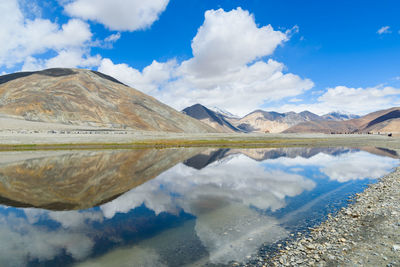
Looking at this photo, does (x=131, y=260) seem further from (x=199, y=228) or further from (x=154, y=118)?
(x=154, y=118)

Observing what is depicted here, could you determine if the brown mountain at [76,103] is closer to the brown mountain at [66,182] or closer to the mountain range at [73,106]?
the mountain range at [73,106]

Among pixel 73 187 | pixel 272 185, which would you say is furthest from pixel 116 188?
pixel 272 185

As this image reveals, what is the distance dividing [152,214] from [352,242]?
477 inches

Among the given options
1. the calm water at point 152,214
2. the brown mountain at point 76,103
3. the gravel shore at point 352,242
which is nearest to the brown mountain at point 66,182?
the calm water at point 152,214

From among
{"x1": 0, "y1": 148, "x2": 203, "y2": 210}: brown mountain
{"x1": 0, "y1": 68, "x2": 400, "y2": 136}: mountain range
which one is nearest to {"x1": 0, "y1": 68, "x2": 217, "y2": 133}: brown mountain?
{"x1": 0, "y1": 68, "x2": 400, "y2": 136}: mountain range

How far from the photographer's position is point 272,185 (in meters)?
25.5

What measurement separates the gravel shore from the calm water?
1213 millimetres

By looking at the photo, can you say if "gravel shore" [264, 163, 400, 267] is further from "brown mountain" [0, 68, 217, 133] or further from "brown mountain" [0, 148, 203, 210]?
"brown mountain" [0, 68, 217, 133]

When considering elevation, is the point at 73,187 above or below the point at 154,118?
below

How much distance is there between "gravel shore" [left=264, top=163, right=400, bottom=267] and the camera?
9508mm

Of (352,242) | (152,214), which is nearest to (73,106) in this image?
(152,214)

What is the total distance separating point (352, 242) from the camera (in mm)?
11016

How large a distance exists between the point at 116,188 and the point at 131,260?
45.6 ft

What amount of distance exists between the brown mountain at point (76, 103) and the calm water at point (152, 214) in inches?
4588
